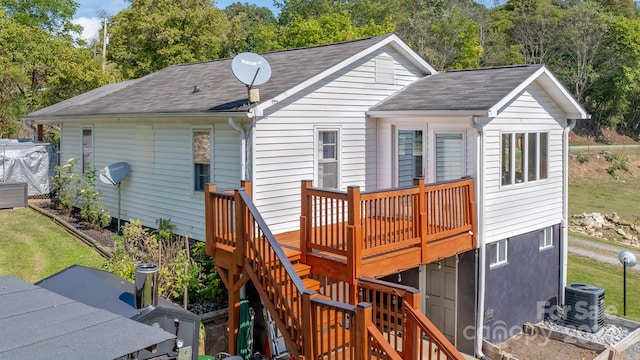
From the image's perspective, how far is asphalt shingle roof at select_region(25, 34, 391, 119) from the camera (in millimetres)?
10000

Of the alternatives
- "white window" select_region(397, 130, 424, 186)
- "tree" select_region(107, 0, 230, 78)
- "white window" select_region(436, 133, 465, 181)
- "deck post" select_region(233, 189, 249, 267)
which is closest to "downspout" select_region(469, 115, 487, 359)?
"white window" select_region(436, 133, 465, 181)

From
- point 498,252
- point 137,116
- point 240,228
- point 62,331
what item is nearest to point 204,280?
point 240,228

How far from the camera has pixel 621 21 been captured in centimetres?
4791

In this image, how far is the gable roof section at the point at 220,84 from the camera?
32.2ft

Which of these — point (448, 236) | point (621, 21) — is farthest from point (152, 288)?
point (621, 21)

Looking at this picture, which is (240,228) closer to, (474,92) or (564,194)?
(474,92)

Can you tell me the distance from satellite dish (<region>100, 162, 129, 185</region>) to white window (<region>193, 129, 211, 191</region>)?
251cm

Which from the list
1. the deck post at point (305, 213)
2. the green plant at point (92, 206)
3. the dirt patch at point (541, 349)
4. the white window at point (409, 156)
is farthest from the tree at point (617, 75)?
the deck post at point (305, 213)

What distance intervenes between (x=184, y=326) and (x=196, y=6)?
2996 centimetres

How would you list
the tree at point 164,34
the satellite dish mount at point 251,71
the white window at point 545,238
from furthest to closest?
the tree at point 164,34
the white window at point 545,238
the satellite dish mount at point 251,71

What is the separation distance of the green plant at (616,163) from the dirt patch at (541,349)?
30.9m

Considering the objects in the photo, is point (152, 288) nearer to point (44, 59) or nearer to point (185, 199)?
point (185, 199)

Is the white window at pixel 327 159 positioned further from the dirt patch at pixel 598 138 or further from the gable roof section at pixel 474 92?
the dirt patch at pixel 598 138

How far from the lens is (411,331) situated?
6.67m
